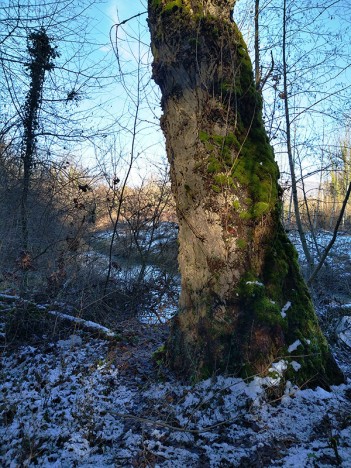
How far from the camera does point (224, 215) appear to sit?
10.1ft

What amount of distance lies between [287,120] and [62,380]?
18.0 ft

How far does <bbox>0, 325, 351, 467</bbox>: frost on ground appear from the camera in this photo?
7.17ft

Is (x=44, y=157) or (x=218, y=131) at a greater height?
(x=44, y=157)

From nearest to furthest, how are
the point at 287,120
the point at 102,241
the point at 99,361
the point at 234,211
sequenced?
the point at 234,211, the point at 99,361, the point at 287,120, the point at 102,241

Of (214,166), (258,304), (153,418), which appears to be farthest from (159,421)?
(214,166)

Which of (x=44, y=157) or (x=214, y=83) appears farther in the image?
(x=44, y=157)

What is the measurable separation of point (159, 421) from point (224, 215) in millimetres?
1720

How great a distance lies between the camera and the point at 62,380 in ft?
10.3

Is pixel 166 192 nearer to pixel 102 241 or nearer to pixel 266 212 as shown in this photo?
pixel 102 241

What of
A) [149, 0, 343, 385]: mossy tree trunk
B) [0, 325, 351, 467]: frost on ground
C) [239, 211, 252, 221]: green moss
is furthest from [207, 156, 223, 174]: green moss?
[0, 325, 351, 467]: frost on ground

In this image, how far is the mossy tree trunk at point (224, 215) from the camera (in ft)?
9.62

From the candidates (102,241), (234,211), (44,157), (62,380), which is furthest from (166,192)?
(62,380)

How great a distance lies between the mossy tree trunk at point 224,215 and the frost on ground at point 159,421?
205 millimetres

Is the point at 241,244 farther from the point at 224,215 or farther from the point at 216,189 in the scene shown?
the point at 216,189
